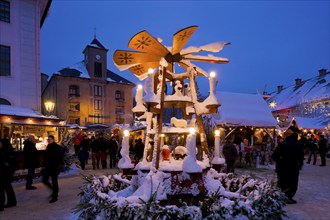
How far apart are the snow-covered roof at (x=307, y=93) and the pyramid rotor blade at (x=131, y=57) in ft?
110

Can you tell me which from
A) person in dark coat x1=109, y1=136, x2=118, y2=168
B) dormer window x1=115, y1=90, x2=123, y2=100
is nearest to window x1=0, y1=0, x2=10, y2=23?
person in dark coat x1=109, y1=136, x2=118, y2=168

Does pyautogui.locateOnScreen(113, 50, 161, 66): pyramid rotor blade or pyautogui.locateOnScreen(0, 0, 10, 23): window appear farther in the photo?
pyautogui.locateOnScreen(0, 0, 10, 23): window

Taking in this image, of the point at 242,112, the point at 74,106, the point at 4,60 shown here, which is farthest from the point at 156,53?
the point at 74,106

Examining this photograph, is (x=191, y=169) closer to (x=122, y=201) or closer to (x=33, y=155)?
(x=122, y=201)

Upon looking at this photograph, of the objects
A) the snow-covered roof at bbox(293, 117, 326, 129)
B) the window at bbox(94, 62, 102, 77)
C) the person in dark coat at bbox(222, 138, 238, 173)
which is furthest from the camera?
the window at bbox(94, 62, 102, 77)

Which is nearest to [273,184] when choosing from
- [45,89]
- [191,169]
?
[191,169]

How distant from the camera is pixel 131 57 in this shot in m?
4.90

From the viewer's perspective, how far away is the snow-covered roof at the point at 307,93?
34656 mm

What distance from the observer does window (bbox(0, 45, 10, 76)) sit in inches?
639

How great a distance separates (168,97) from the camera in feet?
15.3

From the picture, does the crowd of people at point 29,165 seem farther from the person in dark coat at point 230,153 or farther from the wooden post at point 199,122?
the person in dark coat at point 230,153

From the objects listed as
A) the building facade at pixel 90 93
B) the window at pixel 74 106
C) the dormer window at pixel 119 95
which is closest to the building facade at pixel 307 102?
the dormer window at pixel 119 95

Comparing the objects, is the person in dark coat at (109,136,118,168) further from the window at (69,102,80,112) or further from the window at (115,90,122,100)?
the window at (115,90,122,100)

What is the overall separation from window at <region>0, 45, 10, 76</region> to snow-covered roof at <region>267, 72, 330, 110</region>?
31.9 metres
